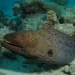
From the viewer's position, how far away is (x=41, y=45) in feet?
15.0

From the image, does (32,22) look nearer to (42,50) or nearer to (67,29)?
(67,29)

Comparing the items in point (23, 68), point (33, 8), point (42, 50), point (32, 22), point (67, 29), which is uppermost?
point (42, 50)

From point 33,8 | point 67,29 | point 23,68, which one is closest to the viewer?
point 23,68

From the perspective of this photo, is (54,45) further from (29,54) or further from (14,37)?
(14,37)

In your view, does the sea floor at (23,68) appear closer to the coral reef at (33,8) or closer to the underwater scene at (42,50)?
the underwater scene at (42,50)

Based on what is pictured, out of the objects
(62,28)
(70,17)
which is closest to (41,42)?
(62,28)

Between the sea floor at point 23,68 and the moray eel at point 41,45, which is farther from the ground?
the moray eel at point 41,45

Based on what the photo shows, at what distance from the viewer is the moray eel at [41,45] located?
4488 millimetres

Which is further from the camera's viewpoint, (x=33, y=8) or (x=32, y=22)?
(x=33, y=8)

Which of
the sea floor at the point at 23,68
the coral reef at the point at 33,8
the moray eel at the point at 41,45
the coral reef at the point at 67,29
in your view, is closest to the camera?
the moray eel at the point at 41,45

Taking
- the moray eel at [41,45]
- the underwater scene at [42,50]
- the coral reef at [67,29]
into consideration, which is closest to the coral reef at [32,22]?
the underwater scene at [42,50]

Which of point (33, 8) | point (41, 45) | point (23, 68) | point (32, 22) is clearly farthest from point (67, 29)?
point (33, 8)

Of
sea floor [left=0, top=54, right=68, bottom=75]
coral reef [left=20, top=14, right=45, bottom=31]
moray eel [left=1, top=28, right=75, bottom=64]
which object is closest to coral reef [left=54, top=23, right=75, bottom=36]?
moray eel [left=1, top=28, right=75, bottom=64]

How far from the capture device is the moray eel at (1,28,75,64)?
4.49 metres
